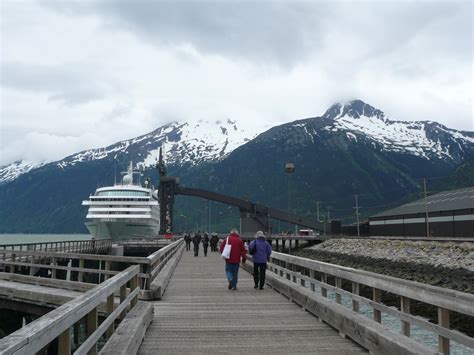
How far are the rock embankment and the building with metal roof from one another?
1031cm

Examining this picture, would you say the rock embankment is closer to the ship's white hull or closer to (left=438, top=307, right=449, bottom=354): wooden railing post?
(left=438, top=307, right=449, bottom=354): wooden railing post

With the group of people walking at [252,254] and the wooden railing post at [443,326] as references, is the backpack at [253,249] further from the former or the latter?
the wooden railing post at [443,326]

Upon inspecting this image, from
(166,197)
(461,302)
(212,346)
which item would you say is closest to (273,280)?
(212,346)

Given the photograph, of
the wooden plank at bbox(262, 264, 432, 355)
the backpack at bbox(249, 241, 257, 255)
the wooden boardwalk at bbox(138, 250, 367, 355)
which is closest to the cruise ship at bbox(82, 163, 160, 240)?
the backpack at bbox(249, 241, 257, 255)

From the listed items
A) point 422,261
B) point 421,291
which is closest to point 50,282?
point 421,291

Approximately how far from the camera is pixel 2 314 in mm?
16938

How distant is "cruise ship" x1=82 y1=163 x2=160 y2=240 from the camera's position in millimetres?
89312

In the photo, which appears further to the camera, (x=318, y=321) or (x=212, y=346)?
(x=318, y=321)

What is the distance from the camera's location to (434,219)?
6562cm

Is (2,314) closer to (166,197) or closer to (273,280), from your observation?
(273,280)

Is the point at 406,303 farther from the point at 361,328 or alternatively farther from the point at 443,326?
the point at 443,326

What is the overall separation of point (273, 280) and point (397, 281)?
368 inches

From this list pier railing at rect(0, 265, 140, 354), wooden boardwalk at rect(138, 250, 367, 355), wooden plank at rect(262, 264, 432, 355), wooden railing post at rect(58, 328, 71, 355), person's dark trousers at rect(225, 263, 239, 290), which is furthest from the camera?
person's dark trousers at rect(225, 263, 239, 290)

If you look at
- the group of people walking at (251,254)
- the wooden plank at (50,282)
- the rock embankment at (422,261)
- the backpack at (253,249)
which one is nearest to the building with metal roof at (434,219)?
the rock embankment at (422,261)
